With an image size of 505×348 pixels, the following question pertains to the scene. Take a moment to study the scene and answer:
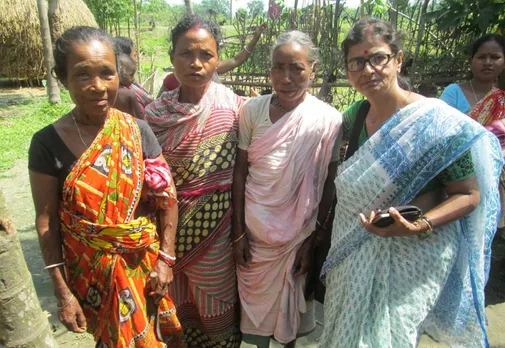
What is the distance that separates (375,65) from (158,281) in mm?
1369

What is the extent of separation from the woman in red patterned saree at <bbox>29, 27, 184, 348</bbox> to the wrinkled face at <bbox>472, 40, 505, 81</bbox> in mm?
2463

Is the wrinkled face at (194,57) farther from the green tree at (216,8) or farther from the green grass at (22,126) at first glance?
the green grass at (22,126)

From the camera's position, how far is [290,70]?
2.05 m

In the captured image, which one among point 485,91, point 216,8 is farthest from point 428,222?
point 216,8

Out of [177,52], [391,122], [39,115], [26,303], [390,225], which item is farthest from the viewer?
[39,115]

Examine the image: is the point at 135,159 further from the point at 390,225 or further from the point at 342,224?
the point at 390,225

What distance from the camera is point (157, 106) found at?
7.28 ft

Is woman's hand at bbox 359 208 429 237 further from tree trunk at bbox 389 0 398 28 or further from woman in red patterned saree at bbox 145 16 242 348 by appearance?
tree trunk at bbox 389 0 398 28

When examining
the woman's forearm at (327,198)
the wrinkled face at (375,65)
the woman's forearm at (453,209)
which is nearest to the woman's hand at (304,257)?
the woman's forearm at (327,198)

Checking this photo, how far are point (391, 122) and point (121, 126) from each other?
1.15m

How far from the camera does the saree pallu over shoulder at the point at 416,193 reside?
159cm

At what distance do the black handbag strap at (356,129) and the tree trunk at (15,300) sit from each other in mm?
1393

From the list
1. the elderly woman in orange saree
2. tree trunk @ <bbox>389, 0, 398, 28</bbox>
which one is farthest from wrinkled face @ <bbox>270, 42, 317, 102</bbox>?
tree trunk @ <bbox>389, 0, 398, 28</bbox>

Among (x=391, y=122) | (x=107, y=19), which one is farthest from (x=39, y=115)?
(x=391, y=122)
